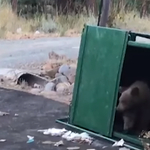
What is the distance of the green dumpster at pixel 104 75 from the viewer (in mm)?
6477

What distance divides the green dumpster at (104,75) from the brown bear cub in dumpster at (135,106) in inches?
3.8

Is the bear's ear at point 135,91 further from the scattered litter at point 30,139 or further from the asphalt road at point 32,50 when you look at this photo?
the asphalt road at point 32,50

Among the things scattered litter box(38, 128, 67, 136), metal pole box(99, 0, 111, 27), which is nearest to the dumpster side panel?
scattered litter box(38, 128, 67, 136)

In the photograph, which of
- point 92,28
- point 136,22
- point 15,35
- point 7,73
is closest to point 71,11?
point 136,22

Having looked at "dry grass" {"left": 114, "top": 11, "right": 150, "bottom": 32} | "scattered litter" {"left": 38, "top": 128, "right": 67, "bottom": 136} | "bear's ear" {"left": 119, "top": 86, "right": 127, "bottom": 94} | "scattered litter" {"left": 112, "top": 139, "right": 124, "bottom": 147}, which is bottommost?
"scattered litter" {"left": 38, "top": 128, "right": 67, "bottom": 136}

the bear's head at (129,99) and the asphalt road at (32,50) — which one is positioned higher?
the bear's head at (129,99)

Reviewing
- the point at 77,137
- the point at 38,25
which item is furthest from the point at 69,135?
the point at 38,25

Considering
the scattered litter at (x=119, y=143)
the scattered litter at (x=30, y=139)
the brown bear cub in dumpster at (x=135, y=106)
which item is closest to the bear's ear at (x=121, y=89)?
the brown bear cub in dumpster at (x=135, y=106)

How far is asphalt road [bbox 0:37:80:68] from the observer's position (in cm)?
1245

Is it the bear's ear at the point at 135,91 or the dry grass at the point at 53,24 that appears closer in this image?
the bear's ear at the point at 135,91

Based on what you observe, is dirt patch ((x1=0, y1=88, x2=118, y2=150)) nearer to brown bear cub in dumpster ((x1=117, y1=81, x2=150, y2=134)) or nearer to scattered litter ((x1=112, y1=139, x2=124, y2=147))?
scattered litter ((x1=112, y1=139, x2=124, y2=147))

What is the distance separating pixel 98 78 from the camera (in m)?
6.68

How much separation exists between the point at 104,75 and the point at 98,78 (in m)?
0.10

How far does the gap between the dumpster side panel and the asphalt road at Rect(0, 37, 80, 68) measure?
503 centimetres
